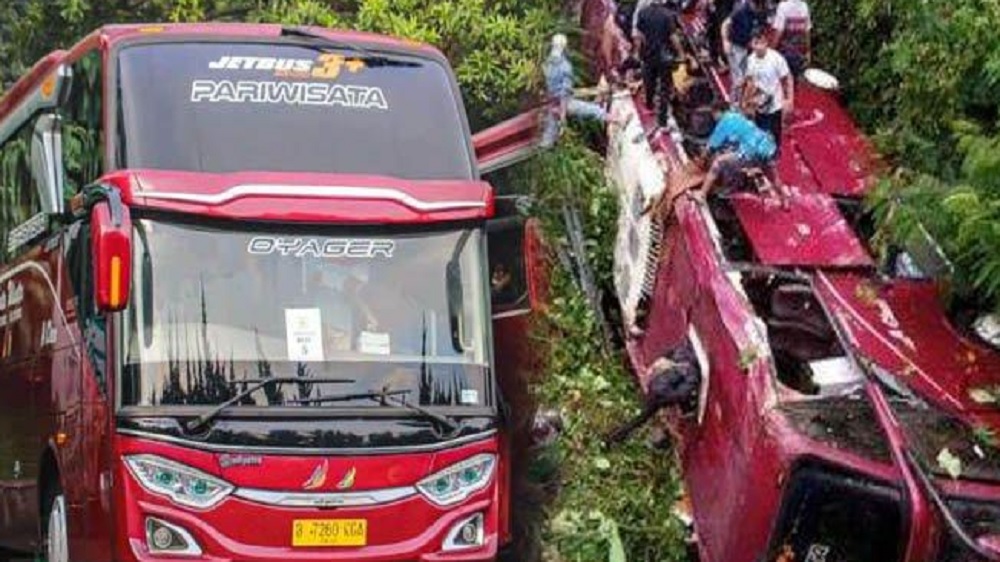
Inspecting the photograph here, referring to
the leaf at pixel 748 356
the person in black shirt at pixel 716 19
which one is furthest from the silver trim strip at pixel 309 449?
the person in black shirt at pixel 716 19

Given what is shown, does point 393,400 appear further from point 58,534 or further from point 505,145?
point 505,145

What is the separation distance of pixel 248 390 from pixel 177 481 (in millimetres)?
546

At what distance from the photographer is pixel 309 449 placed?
774 centimetres

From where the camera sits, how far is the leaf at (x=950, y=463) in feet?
23.9

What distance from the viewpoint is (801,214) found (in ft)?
33.1

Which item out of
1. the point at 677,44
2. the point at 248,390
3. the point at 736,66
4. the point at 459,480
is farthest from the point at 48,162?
the point at 736,66

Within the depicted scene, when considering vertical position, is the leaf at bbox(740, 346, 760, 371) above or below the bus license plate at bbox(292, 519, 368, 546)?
above

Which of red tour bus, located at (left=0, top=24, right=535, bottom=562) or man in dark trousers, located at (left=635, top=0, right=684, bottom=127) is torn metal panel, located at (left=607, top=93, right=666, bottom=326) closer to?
man in dark trousers, located at (left=635, top=0, right=684, bottom=127)

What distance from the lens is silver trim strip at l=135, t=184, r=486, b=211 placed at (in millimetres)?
7910

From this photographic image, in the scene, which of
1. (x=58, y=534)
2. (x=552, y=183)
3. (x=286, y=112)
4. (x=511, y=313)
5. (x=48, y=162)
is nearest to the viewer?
(x=286, y=112)

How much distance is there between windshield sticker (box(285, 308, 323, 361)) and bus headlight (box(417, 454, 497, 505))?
83 cm

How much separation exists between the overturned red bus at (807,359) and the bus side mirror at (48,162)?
3560mm

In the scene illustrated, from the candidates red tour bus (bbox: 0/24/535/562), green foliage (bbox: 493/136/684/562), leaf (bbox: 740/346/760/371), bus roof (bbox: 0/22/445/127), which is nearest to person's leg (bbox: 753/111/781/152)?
green foliage (bbox: 493/136/684/562)

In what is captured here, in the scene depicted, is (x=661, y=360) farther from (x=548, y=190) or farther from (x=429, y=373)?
(x=548, y=190)
